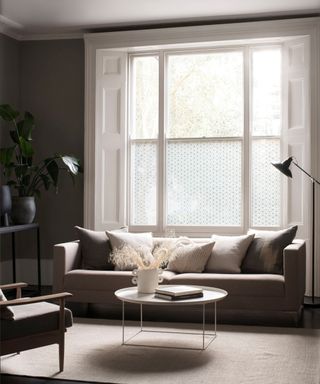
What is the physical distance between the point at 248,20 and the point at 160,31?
3.26 ft

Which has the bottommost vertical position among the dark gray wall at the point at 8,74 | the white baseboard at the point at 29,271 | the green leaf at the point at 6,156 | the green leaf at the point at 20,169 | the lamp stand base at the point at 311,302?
the lamp stand base at the point at 311,302

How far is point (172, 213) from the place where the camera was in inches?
285

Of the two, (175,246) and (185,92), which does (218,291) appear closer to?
(175,246)

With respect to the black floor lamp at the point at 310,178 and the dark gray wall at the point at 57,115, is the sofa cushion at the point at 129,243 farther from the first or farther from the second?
the black floor lamp at the point at 310,178

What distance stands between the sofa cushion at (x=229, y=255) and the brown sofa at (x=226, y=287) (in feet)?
0.46

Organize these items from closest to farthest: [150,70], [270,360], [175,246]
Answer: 1. [270,360]
2. [175,246]
3. [150,70]

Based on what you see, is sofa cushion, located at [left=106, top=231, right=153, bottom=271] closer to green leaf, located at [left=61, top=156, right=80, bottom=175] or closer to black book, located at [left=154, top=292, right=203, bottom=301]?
green leaf, located at [left=61, top=156, right=80, bottom=175]

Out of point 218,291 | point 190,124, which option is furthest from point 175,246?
point 190,124

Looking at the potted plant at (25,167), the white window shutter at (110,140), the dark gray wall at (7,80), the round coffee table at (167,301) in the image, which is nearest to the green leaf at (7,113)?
the potted plant at (25,167)

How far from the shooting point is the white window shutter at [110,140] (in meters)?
7.25

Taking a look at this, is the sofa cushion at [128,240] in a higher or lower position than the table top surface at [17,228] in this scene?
lower

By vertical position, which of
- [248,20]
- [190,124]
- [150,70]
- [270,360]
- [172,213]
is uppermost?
[248,20]

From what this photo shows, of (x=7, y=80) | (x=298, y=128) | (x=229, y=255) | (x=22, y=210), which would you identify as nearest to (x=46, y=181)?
(x=22, y=210)

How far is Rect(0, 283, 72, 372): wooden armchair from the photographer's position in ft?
12.1
